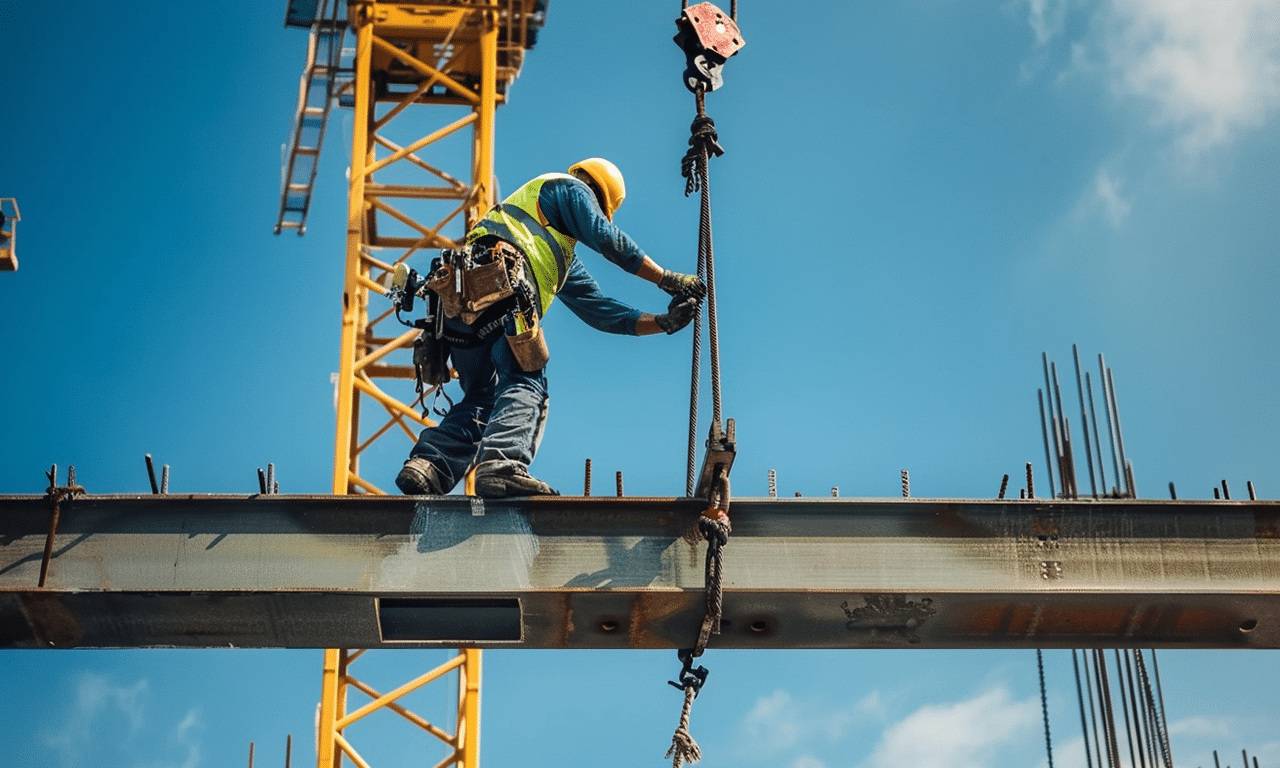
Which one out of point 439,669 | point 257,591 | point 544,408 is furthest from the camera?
point 439,669

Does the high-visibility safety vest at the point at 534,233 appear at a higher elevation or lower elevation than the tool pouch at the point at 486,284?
higher

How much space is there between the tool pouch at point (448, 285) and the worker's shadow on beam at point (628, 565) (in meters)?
1.69

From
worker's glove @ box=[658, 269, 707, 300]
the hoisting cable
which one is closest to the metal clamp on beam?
the hoisting cable

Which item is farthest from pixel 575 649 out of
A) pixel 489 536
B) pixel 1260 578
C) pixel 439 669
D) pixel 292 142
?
pixel 292 142

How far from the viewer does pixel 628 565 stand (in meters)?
8.31

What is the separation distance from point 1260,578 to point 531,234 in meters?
4.03

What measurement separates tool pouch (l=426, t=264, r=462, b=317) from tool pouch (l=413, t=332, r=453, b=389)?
46cm

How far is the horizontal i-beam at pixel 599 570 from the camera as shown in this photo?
27.1 ft

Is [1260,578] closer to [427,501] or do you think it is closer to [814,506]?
[814,506]

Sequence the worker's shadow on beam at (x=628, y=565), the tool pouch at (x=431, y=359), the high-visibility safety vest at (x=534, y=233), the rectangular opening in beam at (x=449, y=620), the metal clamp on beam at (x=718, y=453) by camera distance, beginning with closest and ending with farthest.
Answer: the metal clamp on beam at (x=718, y=453), the worker's shadow on beam at (x=628, y=565), the rectangular opening in beam at (x=449, y=620), the high-visibility safety vest at (x=534, y=233), the tool pouch at (x=431, y=359)

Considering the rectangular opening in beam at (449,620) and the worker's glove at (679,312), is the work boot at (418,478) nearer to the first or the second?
the rectangular opening in beam at (449,620)

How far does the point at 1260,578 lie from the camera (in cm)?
855

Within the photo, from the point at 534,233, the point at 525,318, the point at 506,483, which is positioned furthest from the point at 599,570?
the point at 534,233

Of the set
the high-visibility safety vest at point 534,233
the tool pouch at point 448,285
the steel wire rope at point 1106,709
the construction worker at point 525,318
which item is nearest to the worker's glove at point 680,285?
the construction worker at point 525,318
